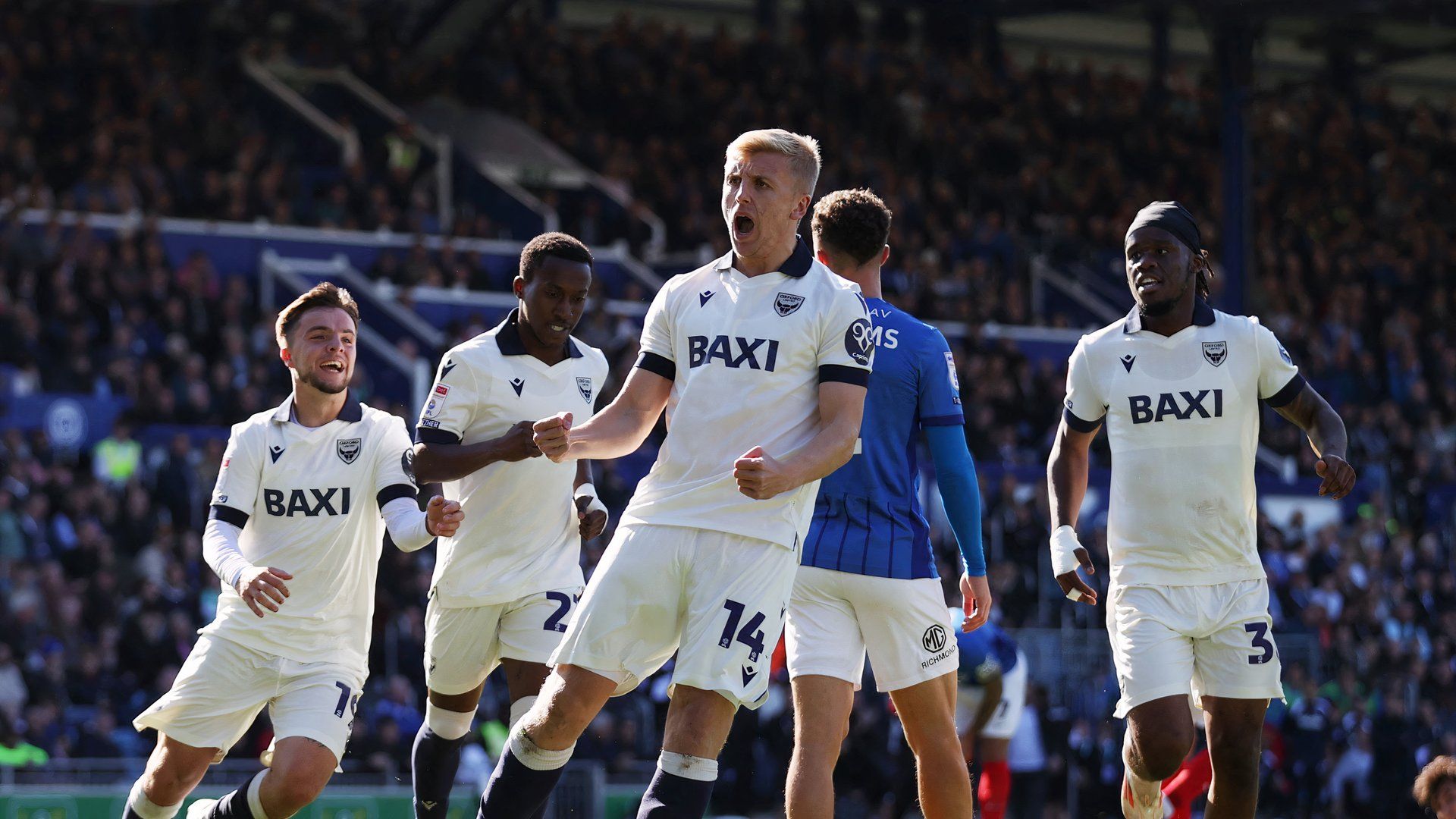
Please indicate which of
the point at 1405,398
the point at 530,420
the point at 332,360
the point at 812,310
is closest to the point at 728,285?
the point at 812,310

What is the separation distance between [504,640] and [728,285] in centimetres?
239

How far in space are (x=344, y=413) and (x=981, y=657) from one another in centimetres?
524

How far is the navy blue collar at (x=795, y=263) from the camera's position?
19.4 feet

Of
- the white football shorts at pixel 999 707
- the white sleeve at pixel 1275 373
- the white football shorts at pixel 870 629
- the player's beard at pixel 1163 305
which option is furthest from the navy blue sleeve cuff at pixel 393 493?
the white football shorts at pixel 999 707

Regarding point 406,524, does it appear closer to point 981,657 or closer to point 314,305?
point 314,305

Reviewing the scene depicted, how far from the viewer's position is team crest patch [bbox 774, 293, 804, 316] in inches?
229

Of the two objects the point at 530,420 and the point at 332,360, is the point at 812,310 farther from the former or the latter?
the point at 332,360

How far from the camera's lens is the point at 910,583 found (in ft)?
22.7

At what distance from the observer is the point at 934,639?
22.7 feet

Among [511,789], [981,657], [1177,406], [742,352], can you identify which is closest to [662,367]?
[742,352]

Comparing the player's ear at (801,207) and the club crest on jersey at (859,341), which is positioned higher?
the player's ear at (801,207)

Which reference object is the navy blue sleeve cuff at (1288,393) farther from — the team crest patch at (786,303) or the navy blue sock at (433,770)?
the navy blue sock at (433,770)

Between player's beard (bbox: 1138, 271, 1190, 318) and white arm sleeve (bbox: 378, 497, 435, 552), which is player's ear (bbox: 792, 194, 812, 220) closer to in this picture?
white arm sleeve (bbox: 378, 497, 435, 552)

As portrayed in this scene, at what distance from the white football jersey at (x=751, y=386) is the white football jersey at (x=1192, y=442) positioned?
1.94 meters
